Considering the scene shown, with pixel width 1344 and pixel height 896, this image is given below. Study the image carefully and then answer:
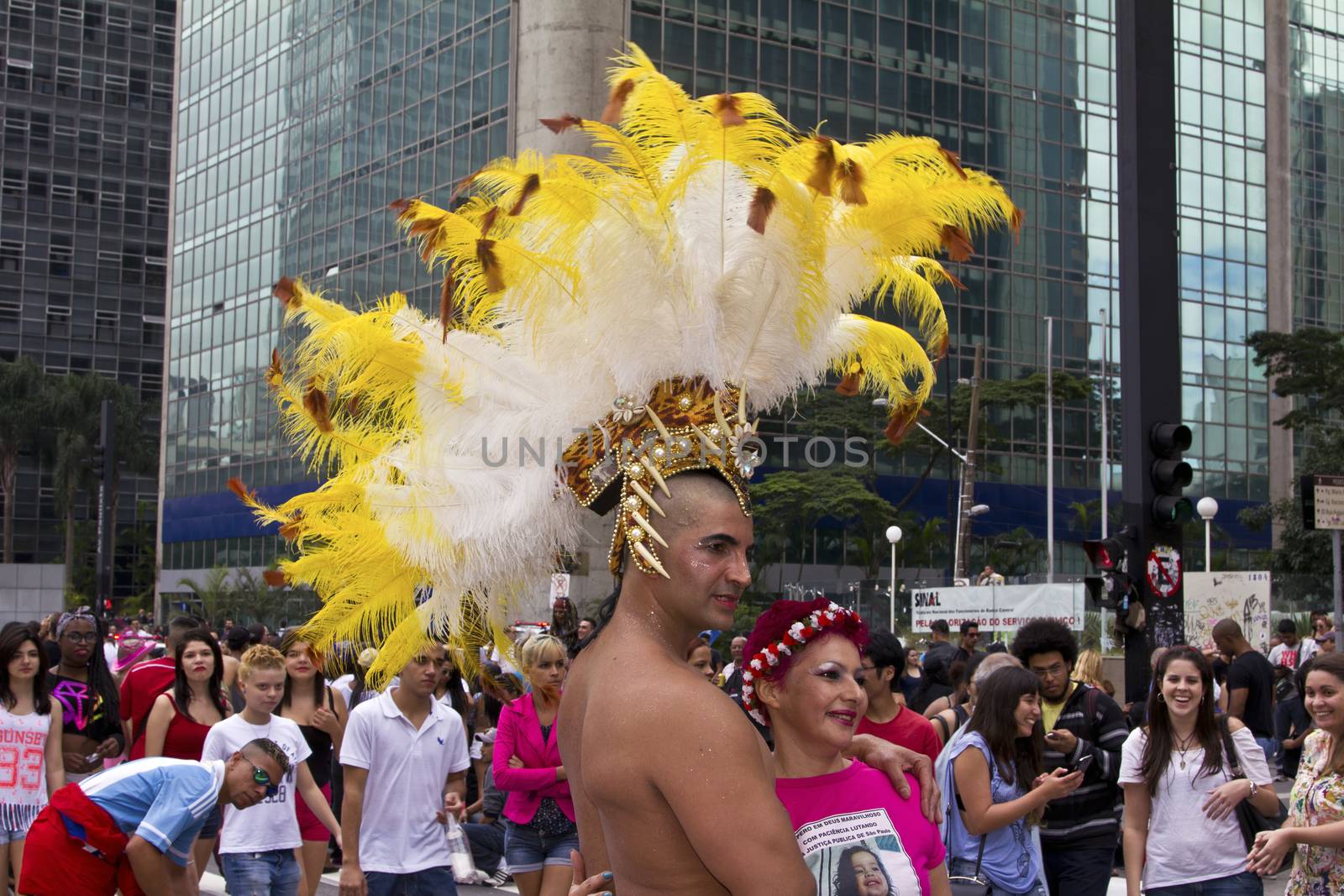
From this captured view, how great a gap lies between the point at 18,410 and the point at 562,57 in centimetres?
4773

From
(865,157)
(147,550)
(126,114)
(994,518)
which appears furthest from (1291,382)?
(126,114)

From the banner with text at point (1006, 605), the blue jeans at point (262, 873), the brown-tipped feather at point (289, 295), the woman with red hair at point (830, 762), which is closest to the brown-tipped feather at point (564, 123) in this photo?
the brown-tipped feather at point (289, 295)

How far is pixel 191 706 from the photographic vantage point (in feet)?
27.5

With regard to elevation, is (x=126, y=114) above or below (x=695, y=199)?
above

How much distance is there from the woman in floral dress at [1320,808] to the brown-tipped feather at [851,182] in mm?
3724

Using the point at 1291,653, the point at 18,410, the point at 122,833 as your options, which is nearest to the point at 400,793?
the point at 122,833

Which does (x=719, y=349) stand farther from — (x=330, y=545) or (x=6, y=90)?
(x=6, y=90)

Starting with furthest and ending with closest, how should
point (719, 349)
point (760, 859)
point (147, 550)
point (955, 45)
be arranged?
point (147, 550), point (955, 45), point (719, 349), point (760, 859)

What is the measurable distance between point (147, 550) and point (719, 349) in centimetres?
8095

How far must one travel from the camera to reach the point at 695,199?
3.38m

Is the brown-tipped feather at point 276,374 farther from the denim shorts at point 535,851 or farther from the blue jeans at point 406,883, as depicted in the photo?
the denim shorts at point 535,851

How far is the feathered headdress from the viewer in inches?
131

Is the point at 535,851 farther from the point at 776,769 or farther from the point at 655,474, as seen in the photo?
the point at 655,474

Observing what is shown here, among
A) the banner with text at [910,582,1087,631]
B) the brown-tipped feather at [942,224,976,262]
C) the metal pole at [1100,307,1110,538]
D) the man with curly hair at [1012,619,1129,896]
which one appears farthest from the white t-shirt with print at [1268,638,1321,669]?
the metal pole at [1100,307,1110,538]
